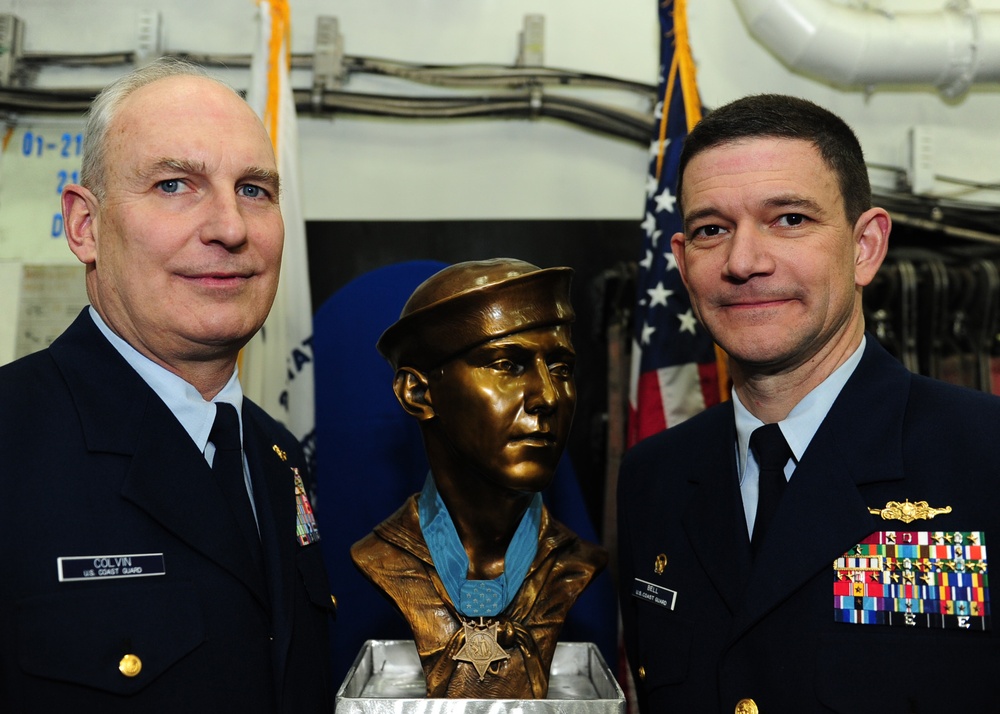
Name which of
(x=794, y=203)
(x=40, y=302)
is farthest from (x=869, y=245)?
(x=40, y=302)

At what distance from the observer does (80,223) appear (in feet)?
5.81

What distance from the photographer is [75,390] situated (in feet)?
5.47

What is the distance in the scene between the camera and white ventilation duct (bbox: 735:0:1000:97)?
341 cm

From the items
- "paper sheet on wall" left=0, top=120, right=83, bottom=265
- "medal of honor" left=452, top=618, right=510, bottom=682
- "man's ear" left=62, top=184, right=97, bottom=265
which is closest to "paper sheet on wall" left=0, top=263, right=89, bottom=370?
"paper sheet on wall" left=0, top=120, right=83, bottom=265

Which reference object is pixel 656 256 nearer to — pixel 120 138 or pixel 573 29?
pixel 573 29

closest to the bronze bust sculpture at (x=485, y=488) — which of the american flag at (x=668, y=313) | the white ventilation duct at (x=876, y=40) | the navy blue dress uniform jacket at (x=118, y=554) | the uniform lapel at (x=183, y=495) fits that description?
the navy blue dress uniform jacket at (x=118, y=554)

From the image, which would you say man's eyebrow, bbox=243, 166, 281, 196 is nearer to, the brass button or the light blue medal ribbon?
the light blue medal ribbon

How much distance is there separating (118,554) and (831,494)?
1299 mm

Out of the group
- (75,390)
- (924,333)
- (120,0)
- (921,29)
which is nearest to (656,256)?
(924,333)

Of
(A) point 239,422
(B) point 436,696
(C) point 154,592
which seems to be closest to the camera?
(C) point 154,592

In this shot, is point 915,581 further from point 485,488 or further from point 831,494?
point 485,488

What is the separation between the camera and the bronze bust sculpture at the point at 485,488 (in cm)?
197

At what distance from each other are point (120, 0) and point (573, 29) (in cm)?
182

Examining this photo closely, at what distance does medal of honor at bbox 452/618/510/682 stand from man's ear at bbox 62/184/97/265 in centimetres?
111
